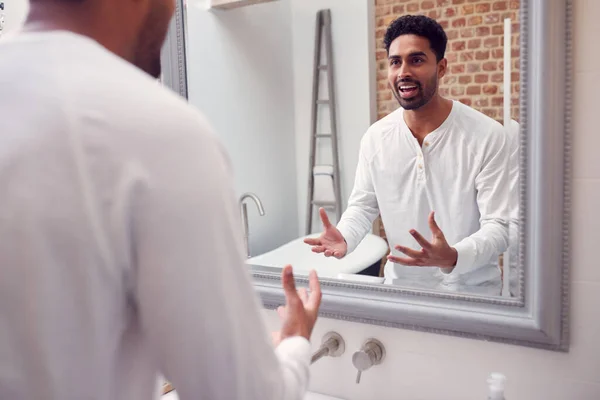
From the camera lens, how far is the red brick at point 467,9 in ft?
3.43

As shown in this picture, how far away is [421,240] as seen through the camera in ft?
3.73

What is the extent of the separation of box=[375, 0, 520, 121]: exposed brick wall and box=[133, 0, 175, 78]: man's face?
65 centimetres

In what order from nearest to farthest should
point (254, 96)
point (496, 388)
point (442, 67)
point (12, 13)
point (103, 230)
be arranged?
1. point (103, 230)
2. point (496, 388)
3. point (442, 67)
4. point (254, 96)
5. point (12, 13)

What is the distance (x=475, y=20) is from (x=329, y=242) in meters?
0.57

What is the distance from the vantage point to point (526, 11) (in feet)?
3.13

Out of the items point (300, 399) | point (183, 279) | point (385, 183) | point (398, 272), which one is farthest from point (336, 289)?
point (183, 279)

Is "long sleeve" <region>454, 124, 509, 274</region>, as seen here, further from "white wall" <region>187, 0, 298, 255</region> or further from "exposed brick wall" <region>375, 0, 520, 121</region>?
"white wall" <region>187, 0, 298, 255</region>

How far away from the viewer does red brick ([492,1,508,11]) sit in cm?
100

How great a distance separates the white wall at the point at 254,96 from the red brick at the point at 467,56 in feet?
1.38

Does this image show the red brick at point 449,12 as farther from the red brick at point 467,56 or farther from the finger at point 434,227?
the finger at point 434,227

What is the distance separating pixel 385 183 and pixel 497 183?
242 mm

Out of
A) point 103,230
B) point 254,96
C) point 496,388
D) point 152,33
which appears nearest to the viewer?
point 103,230

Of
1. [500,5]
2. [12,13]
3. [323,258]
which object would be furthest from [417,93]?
[12,13]

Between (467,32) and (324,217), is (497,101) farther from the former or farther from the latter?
(324,217)
